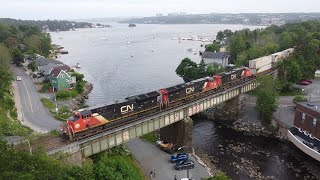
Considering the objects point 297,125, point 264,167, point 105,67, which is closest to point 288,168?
point 264,167

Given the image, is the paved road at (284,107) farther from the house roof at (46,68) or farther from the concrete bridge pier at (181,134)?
the house roof at (46,68)

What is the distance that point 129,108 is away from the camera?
3959 cm

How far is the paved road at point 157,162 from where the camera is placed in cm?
3859

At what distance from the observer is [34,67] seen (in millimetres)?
92312

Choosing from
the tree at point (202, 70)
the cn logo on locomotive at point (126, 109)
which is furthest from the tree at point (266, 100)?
the tree at point (202, 70)

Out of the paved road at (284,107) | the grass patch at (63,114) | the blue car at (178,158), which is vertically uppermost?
the grass patch at (63,114)

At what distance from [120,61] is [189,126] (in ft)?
300

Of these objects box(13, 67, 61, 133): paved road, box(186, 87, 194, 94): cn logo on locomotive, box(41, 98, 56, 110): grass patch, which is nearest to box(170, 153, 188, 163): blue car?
box(186, 87, 194, 94): cn logo on locomotive

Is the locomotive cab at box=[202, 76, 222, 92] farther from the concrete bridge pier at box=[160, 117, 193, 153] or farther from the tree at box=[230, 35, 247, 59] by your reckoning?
the tree at box=[230, 35, 247, 59]

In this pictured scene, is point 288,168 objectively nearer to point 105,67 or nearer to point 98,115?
point 98,115

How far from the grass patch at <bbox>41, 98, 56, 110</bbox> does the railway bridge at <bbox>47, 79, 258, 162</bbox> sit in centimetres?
2750

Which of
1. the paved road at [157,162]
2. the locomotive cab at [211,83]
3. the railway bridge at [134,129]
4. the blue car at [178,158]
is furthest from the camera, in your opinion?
the locomotive cab at [211,83]

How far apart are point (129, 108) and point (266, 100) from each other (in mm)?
27004

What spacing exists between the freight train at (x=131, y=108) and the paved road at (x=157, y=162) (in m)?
6.40
